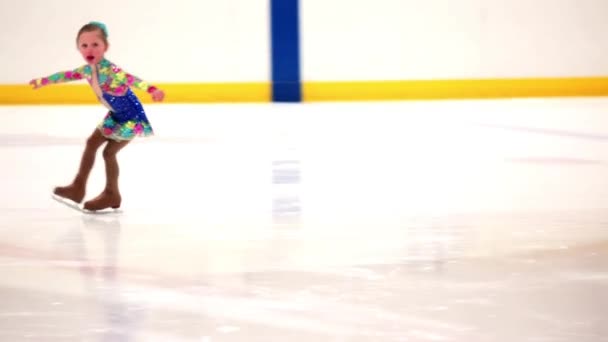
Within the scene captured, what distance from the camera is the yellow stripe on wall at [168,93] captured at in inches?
422

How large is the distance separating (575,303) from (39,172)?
3.29 meters

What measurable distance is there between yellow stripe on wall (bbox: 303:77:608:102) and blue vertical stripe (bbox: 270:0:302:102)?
15 cm

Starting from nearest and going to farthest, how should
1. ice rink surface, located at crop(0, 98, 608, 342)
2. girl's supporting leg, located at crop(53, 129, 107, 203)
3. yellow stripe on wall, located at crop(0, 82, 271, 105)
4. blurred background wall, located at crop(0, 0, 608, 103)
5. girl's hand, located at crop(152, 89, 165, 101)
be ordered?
ice rink surface, located at crop(0, 98, 608, 342) < girl's hand, located at crop(152, 89, 165, 101) < girl's supporting leg, located at crop(53, 129, 107, 203) < yellow stripe on wall, located at crop(0, 82, 271, 105) < blurred background wall, located at crop(0, 0, 608, 103)

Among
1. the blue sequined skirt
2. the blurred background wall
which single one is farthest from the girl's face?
the blurred background wall

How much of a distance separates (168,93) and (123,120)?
23.4 feet

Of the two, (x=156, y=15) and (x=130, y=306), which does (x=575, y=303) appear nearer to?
(x=130, y=306)

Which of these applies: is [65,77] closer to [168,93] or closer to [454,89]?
[168,93]

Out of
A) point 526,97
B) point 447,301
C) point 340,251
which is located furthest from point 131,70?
point 447,301

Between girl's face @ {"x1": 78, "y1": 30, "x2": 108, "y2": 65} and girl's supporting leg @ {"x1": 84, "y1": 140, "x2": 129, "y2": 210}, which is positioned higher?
girl's face @ {"x1": 78, "y1": 30, "x2": 108, "y2": 65}

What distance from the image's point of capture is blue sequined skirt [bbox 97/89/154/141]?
380cm

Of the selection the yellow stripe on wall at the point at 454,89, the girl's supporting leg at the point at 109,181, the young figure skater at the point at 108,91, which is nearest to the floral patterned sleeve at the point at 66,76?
the young figure skater at the point at 108,91

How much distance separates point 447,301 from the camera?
2443 millimetres

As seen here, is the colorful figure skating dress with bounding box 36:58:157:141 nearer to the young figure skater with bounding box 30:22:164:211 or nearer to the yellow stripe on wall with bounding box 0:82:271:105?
the young figure skater with bounding box 30:22:164:211

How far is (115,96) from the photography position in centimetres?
381
